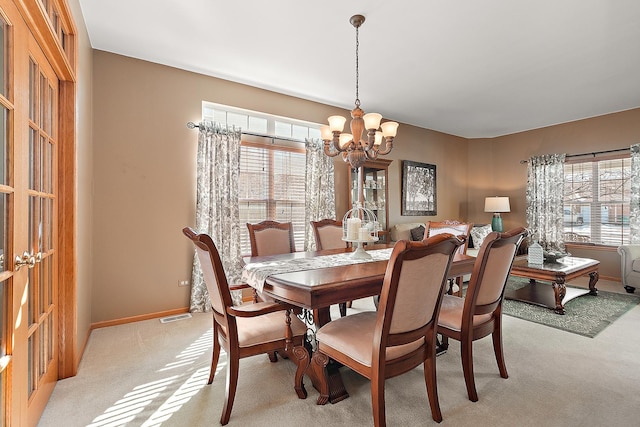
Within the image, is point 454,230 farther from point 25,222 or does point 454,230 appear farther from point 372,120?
point 25,222

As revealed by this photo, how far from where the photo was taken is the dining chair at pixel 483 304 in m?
1.84

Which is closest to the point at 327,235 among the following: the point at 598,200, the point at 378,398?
the point at 378,398

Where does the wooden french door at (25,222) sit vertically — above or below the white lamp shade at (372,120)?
below

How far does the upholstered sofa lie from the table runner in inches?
150

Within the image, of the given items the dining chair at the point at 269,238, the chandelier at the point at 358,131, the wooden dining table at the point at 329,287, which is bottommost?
the wooden dining table at the point at 329,287

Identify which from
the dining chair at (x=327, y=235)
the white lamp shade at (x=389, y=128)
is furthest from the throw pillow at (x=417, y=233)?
the white lamp shade at (x=389, y=128)

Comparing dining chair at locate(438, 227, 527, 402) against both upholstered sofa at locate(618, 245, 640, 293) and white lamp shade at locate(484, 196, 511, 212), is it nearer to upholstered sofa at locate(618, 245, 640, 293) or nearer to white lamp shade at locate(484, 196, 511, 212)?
upholstered sofa at locate(618, 245, 640, 293)

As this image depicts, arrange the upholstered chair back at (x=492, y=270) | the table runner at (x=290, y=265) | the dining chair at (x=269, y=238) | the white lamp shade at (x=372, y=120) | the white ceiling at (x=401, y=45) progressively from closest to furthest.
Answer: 1. the upholstered chair back at (x=492, y=270)
2. the table runner at (x=290, y=265)
3. the white ceiling at (x=401, y=45)
4. the white lamp shade at (x=372, y=120)
5. the dining chair at (x=269, y=238)

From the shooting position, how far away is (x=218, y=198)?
11.7ft

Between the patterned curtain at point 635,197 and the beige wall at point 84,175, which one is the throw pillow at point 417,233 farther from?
the beige wall at point 84,175

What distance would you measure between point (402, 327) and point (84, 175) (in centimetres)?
267

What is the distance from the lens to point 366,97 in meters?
4.32

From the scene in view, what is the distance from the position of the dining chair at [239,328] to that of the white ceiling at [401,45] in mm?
1921

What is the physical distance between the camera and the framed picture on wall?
5559mm
